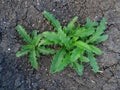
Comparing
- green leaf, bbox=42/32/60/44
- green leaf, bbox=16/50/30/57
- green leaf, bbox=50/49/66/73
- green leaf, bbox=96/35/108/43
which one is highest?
green leaf, bbox=42/32/60/44

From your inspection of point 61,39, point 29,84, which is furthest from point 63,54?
point 29,84

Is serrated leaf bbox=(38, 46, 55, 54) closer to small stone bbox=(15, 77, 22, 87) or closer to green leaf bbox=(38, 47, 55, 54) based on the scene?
green leaf bbox=(38, 47, 55, 54)

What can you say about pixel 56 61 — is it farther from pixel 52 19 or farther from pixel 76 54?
pixel 52 19

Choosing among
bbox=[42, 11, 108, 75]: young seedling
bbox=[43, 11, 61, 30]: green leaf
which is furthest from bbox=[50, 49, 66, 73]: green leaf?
bbox=[43, 11, 61, 30]: green leaf

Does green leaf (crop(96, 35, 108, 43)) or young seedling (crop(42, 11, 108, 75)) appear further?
green leaf (crop(96, 35, 108, 43))

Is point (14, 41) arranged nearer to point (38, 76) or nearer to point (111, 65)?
point (38, 76)

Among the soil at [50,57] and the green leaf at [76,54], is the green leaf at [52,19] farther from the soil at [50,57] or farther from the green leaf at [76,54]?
the green leaf at [76,54]

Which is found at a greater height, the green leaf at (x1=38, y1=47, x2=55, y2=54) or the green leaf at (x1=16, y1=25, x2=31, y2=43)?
the green leaf at (x1=16, y1=25, x2=31, y2=43)
